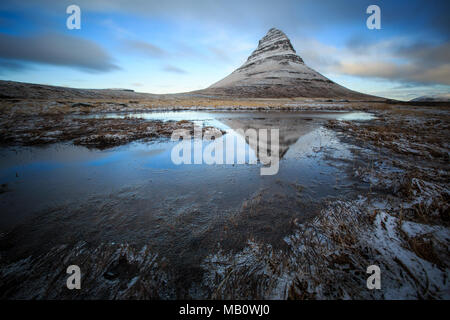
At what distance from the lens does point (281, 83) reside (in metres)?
139

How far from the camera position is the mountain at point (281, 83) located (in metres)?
127

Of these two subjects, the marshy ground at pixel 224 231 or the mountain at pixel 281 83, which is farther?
the mountain at pixel 281 83

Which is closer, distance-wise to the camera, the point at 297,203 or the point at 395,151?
the point at 297,203

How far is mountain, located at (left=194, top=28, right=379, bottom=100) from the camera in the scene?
417 ft

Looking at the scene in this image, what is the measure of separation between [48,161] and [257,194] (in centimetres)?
1010

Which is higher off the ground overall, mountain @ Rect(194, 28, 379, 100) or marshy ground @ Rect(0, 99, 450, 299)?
mountain @ Rect(194, 28, 379, 100)

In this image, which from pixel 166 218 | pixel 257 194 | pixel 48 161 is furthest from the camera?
pixel 48 161

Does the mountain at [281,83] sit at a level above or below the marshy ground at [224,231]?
above

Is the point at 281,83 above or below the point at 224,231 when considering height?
above

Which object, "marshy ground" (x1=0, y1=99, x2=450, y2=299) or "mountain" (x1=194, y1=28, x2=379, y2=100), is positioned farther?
"mountain" (x1=194, y1=28, x2=379, y2=100)

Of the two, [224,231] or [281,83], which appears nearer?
[224,231]
